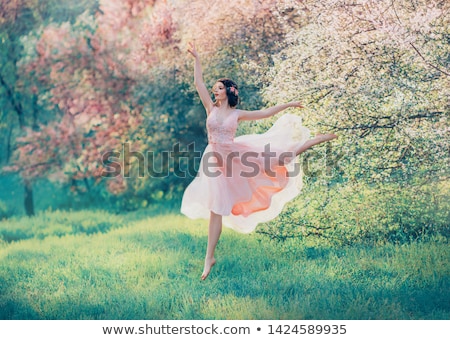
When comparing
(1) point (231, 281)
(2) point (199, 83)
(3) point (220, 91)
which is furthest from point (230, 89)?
(1) point (231, 281)

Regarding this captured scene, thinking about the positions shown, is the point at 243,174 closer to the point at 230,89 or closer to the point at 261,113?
the point at 261,113

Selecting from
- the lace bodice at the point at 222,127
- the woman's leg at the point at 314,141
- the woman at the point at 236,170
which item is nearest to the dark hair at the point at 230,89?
the woman at the point at 236,170

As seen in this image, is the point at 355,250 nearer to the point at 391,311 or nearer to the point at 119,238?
the point at 391,311

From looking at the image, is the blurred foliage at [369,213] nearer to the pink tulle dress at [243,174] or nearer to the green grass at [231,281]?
the green grass at [231,281]

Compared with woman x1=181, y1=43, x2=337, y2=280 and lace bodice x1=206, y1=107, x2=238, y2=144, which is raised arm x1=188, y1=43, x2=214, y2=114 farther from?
lace bodice x1=206, y1=107, x2=238, y2=144

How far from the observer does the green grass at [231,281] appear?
17.3 ft

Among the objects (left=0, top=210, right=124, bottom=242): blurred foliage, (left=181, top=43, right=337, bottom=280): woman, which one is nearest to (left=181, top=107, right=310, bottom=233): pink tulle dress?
(left=181, top=43, right=337, bottom=280): woman

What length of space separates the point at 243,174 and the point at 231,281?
1.13 meters

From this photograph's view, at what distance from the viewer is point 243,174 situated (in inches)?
217

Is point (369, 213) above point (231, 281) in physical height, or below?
above

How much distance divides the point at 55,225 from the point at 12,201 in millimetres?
1233

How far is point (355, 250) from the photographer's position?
645 cm

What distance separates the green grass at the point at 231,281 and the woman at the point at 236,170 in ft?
1.66

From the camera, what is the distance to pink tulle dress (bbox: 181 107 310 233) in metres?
5.46
